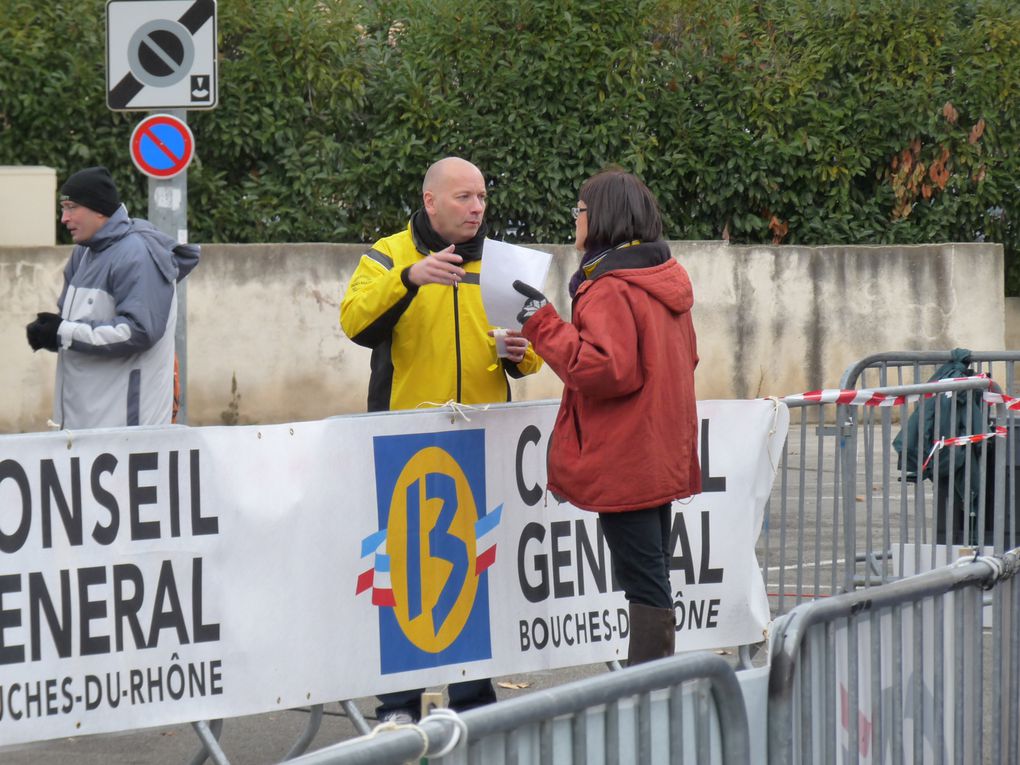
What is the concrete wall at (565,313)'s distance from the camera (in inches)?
516

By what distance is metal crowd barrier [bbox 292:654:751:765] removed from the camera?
87.2 inches

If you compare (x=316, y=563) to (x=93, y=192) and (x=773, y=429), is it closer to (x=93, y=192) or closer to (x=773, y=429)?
(x=773, y=429)

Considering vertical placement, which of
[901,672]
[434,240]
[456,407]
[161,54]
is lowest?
[901,672]

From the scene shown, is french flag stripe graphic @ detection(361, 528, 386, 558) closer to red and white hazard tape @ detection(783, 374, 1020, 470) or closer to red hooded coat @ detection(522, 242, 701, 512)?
red hooded coat @ detection(522, 242, 701, 512)

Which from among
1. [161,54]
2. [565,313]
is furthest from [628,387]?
[565,313]

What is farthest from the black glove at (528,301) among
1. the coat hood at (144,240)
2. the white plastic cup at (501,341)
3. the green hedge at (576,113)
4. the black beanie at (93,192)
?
the green hedge at (576,113)

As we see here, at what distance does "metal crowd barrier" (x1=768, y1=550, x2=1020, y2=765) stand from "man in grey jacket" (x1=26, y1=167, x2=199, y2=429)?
136 inches

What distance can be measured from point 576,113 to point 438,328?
10.6 metres

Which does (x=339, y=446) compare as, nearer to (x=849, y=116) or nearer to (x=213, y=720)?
(x=213, y=720)

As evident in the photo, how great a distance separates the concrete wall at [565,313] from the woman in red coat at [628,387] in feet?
29.3

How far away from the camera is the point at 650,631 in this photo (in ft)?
16.0

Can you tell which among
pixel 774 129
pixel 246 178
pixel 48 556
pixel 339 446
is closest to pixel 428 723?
pixel 48 556

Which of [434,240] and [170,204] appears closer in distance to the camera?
[434,240]

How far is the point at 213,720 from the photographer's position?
16.1 ft
